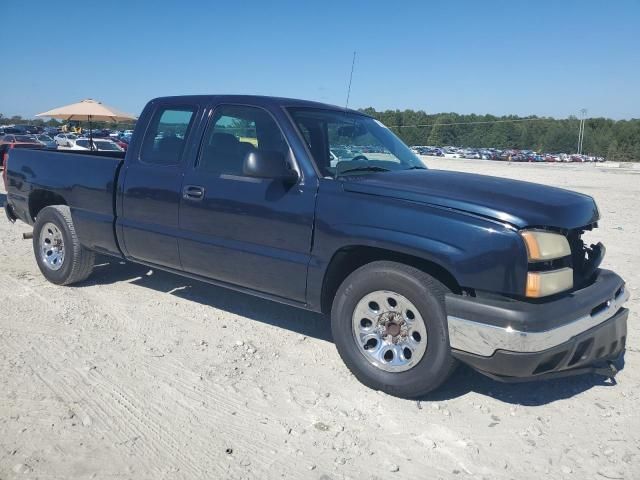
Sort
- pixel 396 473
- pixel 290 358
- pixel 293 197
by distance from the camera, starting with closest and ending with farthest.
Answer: pixel 396 473 → pixel 293 197 → pixel 290 358

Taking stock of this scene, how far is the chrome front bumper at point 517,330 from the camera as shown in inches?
115

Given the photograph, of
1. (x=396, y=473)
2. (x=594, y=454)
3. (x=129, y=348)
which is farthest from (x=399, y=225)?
(x=129, y=348)

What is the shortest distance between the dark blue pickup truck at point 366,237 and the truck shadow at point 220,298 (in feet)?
2.26

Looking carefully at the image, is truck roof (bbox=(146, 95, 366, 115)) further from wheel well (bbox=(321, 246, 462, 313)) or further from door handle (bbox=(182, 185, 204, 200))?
wheel well (bbox=(321, 246, 462, 313))

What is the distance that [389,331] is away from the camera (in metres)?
3.44

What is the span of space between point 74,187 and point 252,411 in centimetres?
316

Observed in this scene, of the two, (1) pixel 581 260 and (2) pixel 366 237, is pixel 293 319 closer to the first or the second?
(2) pixel 366 237

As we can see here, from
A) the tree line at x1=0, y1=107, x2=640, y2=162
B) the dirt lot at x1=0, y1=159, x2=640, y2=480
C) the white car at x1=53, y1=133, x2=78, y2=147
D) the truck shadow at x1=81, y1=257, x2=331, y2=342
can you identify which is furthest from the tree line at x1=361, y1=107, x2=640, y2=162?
the dirt lot at x1=0, y1=159, x2=640, y2=480

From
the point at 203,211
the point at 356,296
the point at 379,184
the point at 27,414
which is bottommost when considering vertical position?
the point at 27,414

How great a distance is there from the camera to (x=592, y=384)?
374 centimetres

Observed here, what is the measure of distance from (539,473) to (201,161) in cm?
316

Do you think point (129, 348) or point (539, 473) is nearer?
point (539, 473)

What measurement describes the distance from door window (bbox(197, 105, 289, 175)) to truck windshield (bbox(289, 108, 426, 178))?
0.23 meters

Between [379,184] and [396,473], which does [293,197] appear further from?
[396,473]
